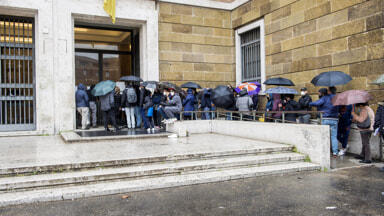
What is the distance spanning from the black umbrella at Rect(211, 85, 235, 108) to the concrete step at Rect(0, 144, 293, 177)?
3605 millimetres

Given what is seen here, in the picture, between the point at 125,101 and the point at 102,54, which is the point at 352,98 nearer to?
the point at 125,101

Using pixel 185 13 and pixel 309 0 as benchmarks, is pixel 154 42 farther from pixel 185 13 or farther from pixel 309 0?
pixel 309 0

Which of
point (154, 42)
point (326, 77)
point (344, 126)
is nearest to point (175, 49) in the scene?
point (154, 42)

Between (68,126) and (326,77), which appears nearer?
(326,77)

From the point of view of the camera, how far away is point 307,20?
1073 centimetres

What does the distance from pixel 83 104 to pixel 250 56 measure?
→ 7.57 metres

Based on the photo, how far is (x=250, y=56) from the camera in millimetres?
14062

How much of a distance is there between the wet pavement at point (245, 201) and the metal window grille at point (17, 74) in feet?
26.2

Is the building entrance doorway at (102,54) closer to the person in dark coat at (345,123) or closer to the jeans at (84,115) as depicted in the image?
the jeans at (84,115)

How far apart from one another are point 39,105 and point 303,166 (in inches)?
369

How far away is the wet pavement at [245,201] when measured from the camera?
4.33 meters

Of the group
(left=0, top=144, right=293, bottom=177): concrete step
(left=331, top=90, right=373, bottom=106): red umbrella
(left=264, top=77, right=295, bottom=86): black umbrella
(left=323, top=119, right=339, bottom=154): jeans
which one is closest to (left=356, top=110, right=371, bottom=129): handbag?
(left=331, top=90, right=373, bottom=106): red umbrella

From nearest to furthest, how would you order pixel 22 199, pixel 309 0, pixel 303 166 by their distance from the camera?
pixel 22 199, pixel 303 166, pixel 309 0

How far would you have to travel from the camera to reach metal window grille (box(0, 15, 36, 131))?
1130 cm
